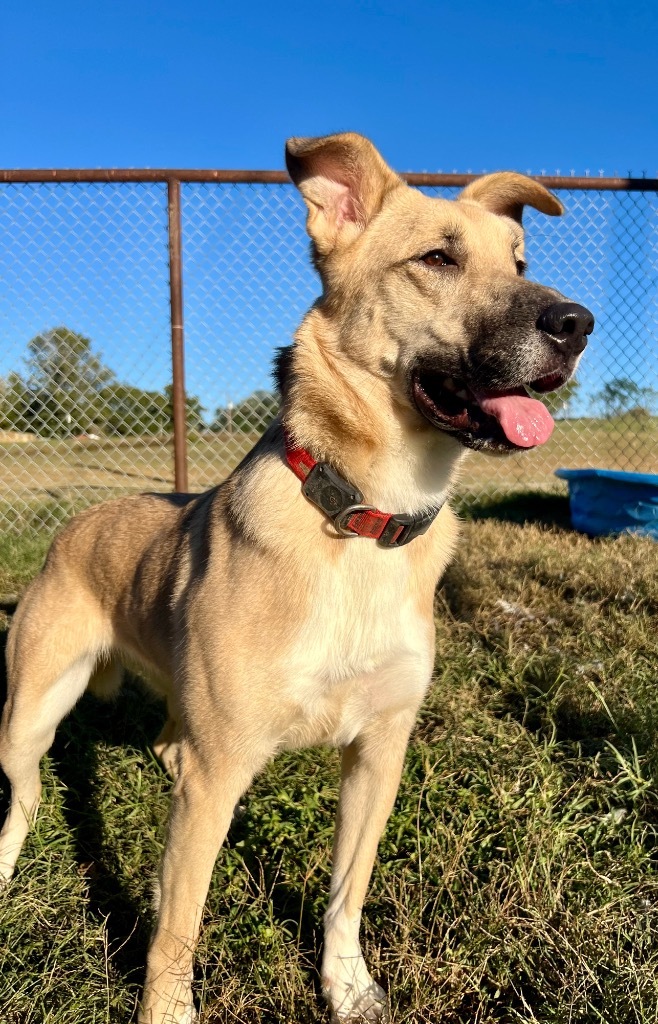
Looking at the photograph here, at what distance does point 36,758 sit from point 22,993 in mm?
909

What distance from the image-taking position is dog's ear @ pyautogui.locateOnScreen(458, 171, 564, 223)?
2674 millimetres

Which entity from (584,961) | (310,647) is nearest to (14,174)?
(310,647)

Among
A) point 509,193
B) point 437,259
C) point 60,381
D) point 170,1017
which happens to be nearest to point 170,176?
point 60,381

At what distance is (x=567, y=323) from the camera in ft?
6.22

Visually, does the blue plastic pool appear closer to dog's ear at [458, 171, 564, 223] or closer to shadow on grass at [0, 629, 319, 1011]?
dog's ear at [458, 171, 564, 223]

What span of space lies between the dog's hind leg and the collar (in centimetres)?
105

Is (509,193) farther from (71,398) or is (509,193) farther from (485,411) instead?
(71,398)

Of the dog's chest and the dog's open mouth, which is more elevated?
the dog's open mouth

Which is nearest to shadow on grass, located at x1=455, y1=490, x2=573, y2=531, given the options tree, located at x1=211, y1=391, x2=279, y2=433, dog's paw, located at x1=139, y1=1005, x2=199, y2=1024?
tree, located at x1=211, y1=391, x2=279, y2=433

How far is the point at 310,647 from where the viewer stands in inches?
74.9

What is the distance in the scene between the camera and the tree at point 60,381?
6.66 metres

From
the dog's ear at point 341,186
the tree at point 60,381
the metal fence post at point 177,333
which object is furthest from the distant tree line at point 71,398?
the dog's ear at point 341,186

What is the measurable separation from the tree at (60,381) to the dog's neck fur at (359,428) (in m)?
5.04

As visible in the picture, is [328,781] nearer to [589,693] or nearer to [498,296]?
[589,693]
